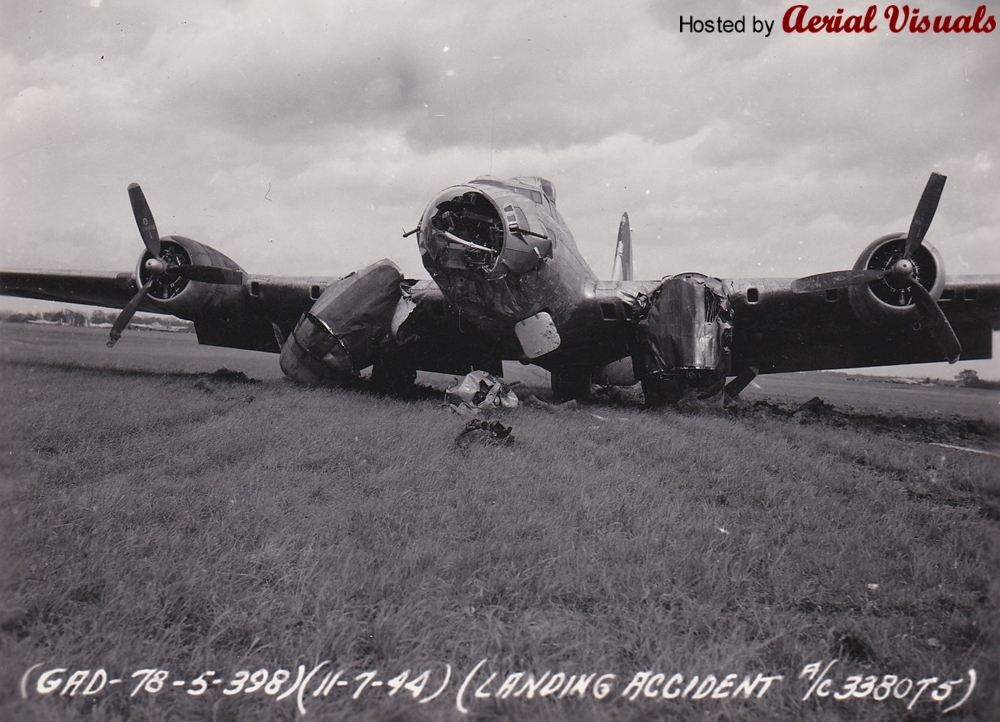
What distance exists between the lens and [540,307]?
886 centimetres

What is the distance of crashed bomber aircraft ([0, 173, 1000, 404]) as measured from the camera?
795 centimetres

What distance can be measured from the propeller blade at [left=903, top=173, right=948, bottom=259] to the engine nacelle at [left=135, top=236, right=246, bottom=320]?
11.4 m

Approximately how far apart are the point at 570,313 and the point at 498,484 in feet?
18.0

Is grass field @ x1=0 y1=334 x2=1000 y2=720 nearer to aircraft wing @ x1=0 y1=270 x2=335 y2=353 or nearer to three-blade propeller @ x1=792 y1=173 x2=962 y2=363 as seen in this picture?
three-blade propeller @ x1=792 y1=173 x2=962 y2=363

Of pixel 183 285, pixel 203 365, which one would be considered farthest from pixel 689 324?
pixel 203 365

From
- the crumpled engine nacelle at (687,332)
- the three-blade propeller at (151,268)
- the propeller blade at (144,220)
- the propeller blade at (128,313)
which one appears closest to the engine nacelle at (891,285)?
the crumpled engine nacelle at (687,332)

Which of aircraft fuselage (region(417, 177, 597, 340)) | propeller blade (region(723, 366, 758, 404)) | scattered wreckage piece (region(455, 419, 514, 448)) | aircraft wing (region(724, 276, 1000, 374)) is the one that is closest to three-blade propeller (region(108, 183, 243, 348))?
aircraft fuselage (region(417, 177, 597, 340))

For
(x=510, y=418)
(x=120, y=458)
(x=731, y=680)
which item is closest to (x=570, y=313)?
(x=510, y=418)

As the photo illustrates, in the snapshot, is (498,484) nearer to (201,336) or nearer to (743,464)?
(743,464)

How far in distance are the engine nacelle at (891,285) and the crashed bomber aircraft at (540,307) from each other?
2cm

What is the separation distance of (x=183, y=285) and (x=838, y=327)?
12270mm

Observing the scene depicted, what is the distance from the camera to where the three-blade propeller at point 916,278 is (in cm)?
798

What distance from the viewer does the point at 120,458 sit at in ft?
15.2

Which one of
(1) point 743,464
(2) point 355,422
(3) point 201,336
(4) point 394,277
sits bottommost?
(1) point 743,464
